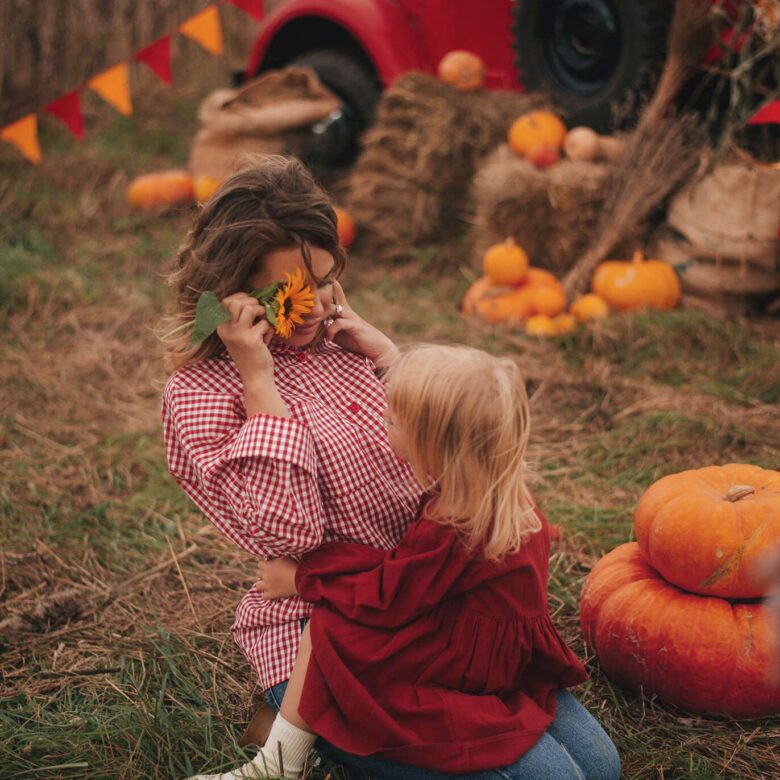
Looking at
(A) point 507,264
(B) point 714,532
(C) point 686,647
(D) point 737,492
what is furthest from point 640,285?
(C) point 686,647

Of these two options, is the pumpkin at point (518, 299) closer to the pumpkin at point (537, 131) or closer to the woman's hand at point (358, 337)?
the pumpkin at point (537, 131)

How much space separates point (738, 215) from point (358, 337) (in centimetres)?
322

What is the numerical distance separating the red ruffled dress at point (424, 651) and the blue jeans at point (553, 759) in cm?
3

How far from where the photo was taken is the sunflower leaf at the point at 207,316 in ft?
6.81

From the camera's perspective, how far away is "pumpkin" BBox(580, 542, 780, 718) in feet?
7.77

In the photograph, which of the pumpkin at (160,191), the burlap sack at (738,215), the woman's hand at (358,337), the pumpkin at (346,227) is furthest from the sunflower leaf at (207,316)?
the pumpkin at (160,191)

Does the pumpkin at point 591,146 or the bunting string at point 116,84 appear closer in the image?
the pumpkin at point 591,146

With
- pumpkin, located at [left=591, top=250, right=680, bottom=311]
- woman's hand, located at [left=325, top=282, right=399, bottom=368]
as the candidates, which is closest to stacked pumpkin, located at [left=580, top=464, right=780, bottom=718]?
woman's hand, located at [left=325, top=282, right=399, bottom=368]

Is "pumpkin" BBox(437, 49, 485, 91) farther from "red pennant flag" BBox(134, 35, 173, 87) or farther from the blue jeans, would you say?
the blue jeans

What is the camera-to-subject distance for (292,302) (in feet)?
7.06

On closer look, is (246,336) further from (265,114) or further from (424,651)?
(265,114)

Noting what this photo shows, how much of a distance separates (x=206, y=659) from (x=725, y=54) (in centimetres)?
402

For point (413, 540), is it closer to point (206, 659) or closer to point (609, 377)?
point (206, 659)

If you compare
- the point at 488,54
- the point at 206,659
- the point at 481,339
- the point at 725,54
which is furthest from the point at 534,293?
the point at 206,659
